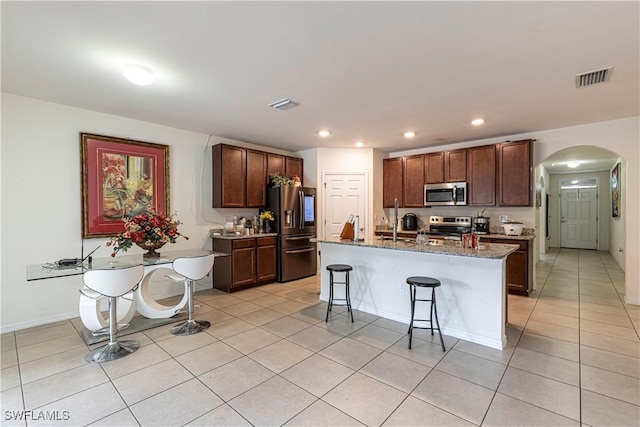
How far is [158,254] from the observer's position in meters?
3.45

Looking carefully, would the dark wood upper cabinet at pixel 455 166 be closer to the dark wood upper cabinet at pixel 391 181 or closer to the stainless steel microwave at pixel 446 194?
the stainless steel microwave at pixel 446 194

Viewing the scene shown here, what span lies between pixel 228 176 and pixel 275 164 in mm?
→ 1035

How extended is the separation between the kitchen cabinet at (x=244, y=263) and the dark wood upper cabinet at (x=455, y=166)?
3426 millimetres

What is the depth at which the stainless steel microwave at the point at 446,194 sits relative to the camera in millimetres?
5266

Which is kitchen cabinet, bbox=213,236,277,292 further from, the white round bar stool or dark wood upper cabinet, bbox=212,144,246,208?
the white round bar stool

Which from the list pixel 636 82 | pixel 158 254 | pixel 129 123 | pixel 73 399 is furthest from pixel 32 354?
Result: pixel 636 82

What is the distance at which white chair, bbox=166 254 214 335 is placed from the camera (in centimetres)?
317

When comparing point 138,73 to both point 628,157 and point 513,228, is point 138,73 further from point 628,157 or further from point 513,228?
point 628,157

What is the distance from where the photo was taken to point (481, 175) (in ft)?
16.7

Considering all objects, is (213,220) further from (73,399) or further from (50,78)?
(73,399)

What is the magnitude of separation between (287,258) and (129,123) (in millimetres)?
3227

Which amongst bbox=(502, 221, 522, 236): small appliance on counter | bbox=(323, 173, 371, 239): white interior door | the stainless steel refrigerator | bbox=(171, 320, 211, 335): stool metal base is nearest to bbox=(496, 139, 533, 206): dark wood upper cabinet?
bbox=(502, 221, 522, 236): small appliance on counter

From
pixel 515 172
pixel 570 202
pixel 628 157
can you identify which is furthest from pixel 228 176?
pixel 570 202

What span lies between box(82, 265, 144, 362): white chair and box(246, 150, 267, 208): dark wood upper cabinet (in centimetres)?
270
